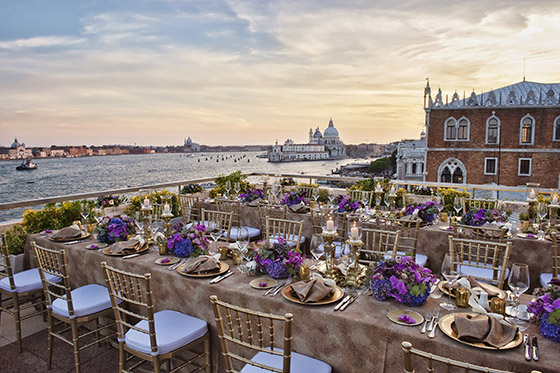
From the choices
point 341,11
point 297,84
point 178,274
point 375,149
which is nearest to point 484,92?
point 297,84

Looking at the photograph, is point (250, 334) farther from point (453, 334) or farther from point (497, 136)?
point (497, 136)

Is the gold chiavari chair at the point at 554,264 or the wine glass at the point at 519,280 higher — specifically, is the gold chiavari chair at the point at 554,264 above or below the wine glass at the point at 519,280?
below

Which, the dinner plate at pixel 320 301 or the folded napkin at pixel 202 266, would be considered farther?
the folded napkin at pixel 202 266

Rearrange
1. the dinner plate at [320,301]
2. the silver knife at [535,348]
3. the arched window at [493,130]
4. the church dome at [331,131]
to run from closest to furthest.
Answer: the silver knife at [535,348], the dinner plate at [320,301], the arched window at [493,130], the church dome at [331,131]

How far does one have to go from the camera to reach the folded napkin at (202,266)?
2.68m

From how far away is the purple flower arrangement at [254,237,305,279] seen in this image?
254 cm

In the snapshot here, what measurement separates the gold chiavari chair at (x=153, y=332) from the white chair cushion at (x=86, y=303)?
56 centimetres

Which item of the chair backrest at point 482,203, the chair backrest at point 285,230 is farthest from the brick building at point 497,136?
the chair backrest at point 285,230

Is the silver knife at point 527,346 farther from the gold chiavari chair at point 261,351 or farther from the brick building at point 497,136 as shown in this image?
the brick building at point 497,136

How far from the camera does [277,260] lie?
2.59 m

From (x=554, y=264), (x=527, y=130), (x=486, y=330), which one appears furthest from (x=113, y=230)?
(x=527, y=130)

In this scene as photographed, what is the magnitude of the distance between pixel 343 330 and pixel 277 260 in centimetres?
74

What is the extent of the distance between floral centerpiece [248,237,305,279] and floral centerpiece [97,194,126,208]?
4068 mm

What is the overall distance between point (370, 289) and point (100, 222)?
9.34ft
